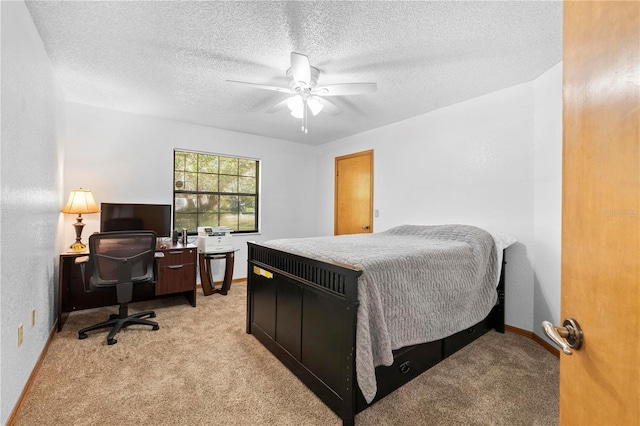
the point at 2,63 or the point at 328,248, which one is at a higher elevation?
the point at 2,63

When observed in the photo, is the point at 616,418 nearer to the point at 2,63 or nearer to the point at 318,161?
the point at 2,63

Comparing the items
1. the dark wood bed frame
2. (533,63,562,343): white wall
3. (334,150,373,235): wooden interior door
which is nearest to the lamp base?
the dark wood bed frame

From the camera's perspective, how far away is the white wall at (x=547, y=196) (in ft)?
8.00

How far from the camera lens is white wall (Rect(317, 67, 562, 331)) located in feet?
8.95

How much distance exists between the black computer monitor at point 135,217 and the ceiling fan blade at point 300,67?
251 cm

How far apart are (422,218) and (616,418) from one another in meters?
3.24

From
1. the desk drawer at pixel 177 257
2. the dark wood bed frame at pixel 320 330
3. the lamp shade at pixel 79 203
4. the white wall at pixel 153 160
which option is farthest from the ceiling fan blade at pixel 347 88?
the lamp shade at pixel 79 203

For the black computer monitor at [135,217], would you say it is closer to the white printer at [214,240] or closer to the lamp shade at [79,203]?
the lamp shade at [79,203]

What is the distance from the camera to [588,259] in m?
0.60

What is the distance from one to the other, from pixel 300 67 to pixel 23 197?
1.99m

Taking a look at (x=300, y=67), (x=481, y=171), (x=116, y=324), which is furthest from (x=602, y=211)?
(x=116, y=324)

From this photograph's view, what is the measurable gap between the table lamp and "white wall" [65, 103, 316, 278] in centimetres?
33

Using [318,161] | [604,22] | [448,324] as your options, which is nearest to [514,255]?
[448,324]

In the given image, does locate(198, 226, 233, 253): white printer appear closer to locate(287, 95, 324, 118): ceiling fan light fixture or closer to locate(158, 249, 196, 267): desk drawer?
locate(158, 249, 196, 267): desk drawer
